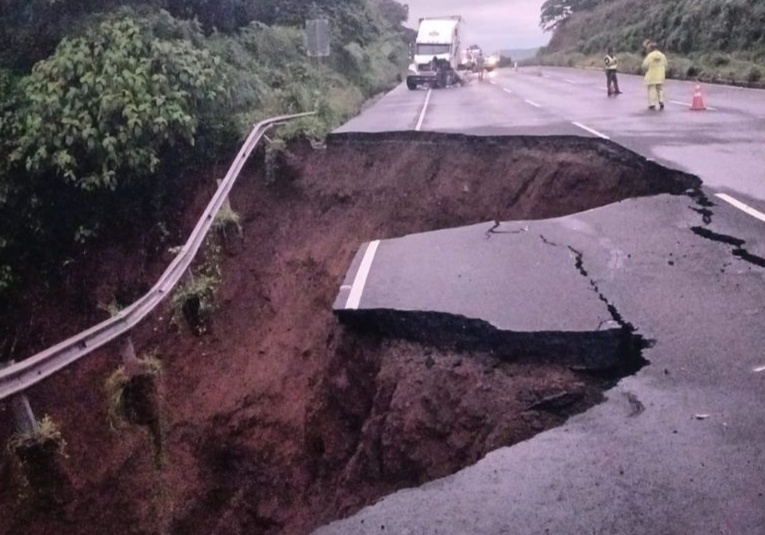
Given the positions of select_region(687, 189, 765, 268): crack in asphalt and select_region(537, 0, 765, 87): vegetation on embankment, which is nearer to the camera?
select_region(687, 189, 765, 268): crack in asphalt

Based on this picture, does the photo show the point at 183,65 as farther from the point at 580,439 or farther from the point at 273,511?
the point at 580,439

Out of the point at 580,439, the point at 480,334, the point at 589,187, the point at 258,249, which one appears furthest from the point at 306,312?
the point at 580,439

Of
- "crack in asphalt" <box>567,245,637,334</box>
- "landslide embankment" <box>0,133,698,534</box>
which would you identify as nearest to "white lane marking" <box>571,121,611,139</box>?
"landslide embankment" <box>0,133,698,534</box>

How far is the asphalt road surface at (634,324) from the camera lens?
427 cm

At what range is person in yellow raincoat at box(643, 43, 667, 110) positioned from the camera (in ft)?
63.0

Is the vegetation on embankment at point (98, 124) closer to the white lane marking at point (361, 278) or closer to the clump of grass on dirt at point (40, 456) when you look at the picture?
the white lane marking at point (361, 278)

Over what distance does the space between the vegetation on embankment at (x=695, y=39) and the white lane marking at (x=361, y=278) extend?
21.5 metres

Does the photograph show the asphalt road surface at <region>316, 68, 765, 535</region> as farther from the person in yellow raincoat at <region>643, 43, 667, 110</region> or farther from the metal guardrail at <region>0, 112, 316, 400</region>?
the person in yellow raincoat at <region>643, 43, 667, 110</region>

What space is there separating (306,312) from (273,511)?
4.31 m

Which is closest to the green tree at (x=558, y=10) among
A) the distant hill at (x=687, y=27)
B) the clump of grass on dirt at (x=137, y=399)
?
the distant hill at (x=687, y=27)

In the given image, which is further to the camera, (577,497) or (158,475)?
(158,475)

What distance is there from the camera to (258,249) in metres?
14.8

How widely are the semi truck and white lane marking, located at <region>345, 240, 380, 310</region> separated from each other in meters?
30.6

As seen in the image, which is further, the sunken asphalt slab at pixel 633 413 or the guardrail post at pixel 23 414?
the guardrail post at pixel 23 414
